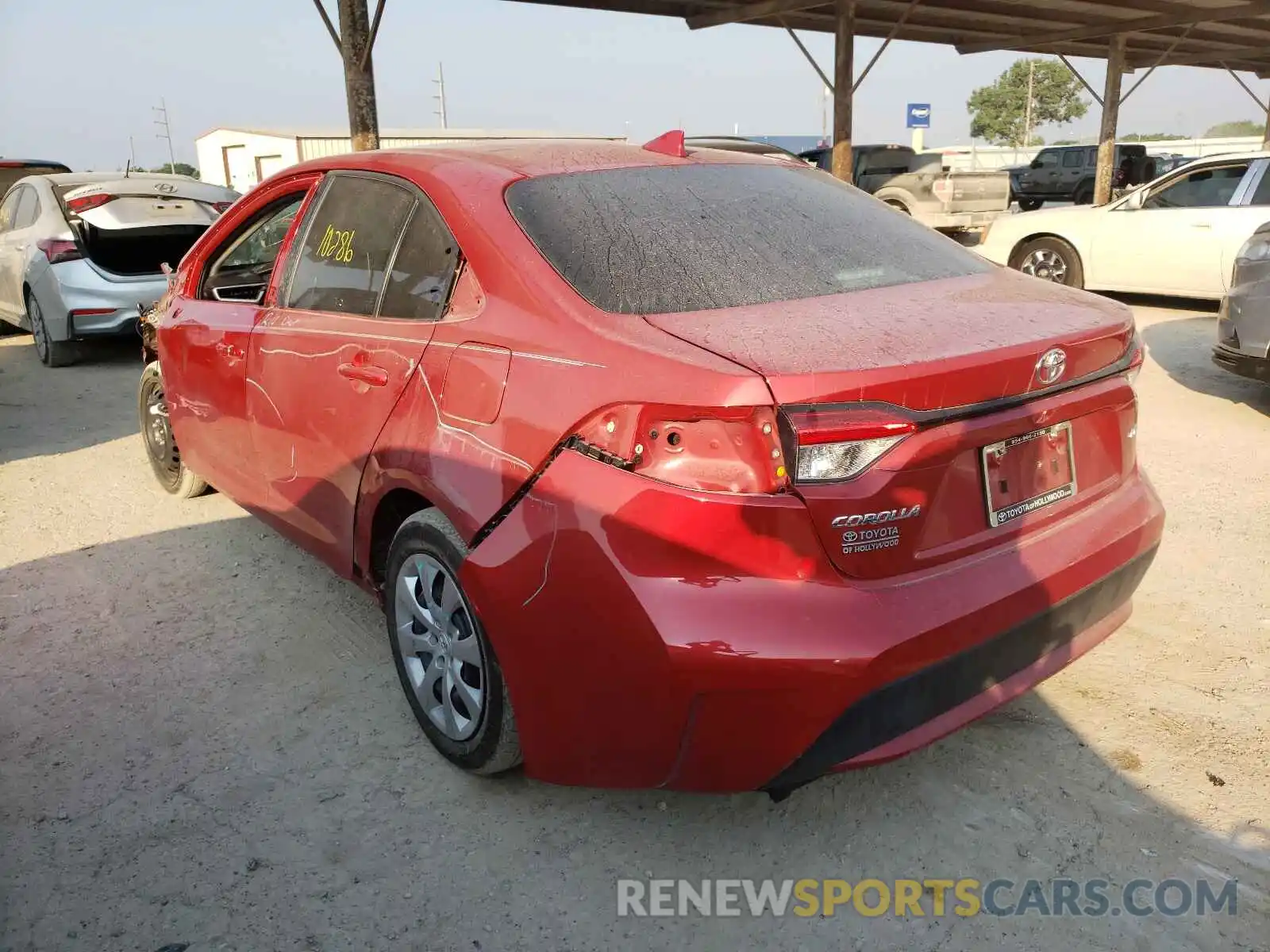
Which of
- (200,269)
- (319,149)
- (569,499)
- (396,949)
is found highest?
(319,149)

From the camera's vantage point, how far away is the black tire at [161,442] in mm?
4832

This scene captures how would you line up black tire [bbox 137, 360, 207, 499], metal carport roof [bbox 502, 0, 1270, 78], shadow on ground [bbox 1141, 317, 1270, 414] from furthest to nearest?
metal carport roof [bbox 502, 0, 1270, 78] → shadow on ground [bbox 1141, 317, 1270, 414] → black tire [bbox 137, 360, 207, 499]

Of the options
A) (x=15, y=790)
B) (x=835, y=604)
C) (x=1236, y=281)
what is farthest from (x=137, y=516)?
(x=1236, y=281)

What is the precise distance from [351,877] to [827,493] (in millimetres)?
1446

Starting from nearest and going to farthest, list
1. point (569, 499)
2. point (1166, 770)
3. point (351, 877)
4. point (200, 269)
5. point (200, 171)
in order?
point (569, 499) → point (351, 877) → point (1166, 770) → point (200, 269) → point (200, 171)

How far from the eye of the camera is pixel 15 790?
2684 mm

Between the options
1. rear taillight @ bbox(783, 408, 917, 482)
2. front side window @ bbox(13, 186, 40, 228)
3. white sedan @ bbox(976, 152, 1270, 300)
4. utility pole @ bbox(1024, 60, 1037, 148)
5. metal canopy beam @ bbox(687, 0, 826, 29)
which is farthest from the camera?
utility pole @ bbox(1024, 60, 1037, 148)

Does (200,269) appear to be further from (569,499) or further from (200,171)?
(200,171)

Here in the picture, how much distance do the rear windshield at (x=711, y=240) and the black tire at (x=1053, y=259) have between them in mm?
7587

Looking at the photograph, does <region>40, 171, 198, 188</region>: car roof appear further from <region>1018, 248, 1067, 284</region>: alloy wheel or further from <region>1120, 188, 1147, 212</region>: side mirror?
<region>1120, 188, 1147, 212</region>: side mirror

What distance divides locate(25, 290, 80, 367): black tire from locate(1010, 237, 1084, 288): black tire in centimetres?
875

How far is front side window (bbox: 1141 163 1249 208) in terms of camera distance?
341 inches

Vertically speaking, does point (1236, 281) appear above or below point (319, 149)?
below

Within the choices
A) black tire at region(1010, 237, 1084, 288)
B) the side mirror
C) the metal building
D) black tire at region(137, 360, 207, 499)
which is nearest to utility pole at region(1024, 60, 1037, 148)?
the metal building
